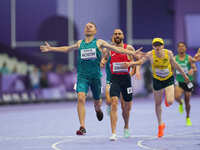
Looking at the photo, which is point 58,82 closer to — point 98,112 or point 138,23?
point 138,23

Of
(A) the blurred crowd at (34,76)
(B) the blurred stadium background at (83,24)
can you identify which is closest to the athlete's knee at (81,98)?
(A) the blurred crowd at (34,76)

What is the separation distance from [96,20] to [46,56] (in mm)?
3554

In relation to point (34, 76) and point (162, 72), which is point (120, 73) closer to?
point (162, 72)

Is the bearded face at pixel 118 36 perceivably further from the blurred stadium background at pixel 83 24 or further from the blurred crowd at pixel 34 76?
the blurred stadium background at pixel 83 24

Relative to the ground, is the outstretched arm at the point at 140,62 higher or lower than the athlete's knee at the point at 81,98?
higher

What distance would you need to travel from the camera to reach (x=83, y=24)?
108ft

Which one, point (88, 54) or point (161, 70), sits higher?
point (88, 54)

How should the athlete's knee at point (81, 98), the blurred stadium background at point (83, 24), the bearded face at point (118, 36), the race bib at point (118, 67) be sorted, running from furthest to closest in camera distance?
1. the blurred stadium background at point (83, 24)
2. the race bib at point (118, 67)
3. the bearded face at point (118, 36)
4. the athlete's knee at point (81, 98)

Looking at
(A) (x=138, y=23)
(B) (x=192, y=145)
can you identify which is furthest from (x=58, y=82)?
(B) (x=192, y=145)

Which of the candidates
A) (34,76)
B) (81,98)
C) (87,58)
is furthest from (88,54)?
(34,76)

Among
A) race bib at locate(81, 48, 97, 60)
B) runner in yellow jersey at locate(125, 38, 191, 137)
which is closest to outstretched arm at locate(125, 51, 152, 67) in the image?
runner in yellow jersey at locate(125, 38, 191, 137)

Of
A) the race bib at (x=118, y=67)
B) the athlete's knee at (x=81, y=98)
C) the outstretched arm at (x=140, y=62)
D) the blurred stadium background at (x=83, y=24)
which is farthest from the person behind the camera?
the blurred stadium background at (x=83, y=24)

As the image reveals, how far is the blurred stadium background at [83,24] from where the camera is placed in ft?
104

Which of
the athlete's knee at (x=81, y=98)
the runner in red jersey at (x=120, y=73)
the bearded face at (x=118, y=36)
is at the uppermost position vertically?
the bearded face at (x=118, y=36)
